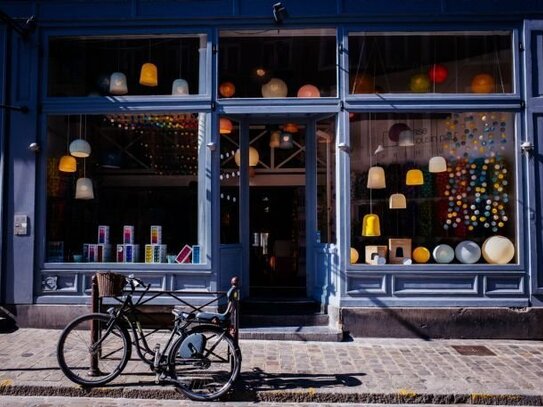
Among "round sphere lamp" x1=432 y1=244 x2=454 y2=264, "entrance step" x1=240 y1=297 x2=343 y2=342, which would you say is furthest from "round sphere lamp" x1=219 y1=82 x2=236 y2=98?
"round sphere lamp" x1=432 y1=244 x2=454 y2=264

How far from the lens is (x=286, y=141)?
9008 mm

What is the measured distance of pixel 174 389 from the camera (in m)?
5.58

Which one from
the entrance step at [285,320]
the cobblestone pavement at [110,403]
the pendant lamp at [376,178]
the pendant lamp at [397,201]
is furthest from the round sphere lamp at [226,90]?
the cobblestone pavement at [110,403]

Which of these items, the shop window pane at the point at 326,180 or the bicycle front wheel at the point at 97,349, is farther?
the shop window pane at the point at 326,180

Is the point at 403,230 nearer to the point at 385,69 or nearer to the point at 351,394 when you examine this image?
the point at 385,69

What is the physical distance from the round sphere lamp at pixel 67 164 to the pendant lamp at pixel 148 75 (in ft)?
5.58

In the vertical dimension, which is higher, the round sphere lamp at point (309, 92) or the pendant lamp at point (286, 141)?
the round sphere lamp at point (309, 92)

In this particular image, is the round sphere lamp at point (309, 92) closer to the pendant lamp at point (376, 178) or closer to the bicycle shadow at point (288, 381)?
the pendant lamp at point (376, 178)

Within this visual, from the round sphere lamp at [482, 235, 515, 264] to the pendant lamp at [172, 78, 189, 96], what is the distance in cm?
528

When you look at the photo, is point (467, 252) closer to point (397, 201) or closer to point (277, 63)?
point (397, 201)

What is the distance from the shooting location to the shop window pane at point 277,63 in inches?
325

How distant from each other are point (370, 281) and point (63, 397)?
4.44 m

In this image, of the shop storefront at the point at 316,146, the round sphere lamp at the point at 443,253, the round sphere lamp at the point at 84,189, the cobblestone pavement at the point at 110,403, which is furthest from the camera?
the round sphere lamp at the point at 84,189

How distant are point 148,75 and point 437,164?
16.0 feet
